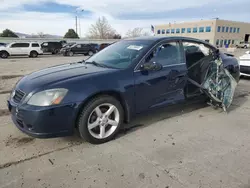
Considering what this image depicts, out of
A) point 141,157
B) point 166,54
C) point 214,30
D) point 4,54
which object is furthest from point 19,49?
point 214,30

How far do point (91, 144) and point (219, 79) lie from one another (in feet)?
9.72

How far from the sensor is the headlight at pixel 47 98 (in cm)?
274

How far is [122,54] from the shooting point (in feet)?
12.7

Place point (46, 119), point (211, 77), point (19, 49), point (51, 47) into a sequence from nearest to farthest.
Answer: point (46, 119) → point (211, 77) → point (19, 49) → point (51, 47)

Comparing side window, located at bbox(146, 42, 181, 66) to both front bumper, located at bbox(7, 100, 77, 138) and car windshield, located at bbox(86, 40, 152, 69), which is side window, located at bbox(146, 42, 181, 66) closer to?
car windshield, located at bbox(86, 40, 152, 69)

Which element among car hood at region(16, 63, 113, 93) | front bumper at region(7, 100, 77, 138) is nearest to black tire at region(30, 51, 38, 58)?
car hood at region(16, 63, 113, 93)

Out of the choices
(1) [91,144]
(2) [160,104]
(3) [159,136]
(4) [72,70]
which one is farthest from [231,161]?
(4) [72,70]

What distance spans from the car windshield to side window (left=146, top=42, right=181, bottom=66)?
0.58 ft

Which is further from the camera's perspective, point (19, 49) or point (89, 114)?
point (19, 49)

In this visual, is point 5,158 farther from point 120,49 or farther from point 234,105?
point 234,105

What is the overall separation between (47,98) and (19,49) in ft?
73.6

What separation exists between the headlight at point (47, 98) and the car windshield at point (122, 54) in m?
1.07

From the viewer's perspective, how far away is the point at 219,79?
14.8 ft

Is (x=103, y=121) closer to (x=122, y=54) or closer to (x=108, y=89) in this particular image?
(x=108, y=89)
